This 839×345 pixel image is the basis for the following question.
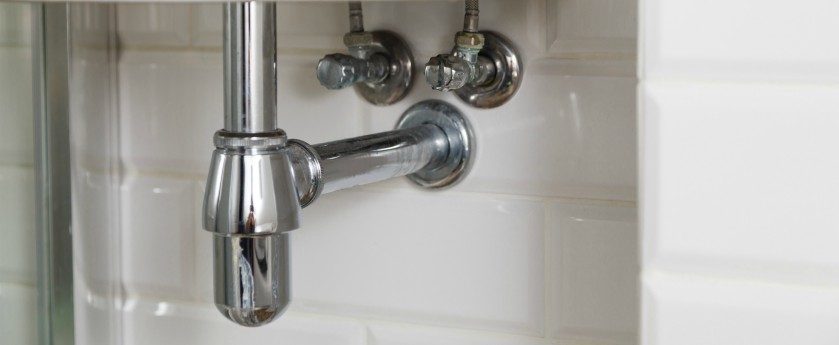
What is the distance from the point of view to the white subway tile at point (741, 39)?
0.47 metres

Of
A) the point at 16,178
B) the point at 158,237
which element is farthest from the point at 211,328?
the point at 16,178

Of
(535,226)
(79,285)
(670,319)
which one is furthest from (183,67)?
(670,319)

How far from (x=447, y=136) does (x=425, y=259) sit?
101 mm

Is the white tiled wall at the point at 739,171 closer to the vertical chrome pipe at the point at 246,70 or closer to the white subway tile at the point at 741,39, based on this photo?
the white subway tile at the point at 741,39

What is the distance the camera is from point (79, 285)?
2.94ft

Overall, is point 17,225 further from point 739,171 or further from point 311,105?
point 739,171

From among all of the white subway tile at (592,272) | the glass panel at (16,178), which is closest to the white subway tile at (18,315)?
the glass panel at (16,178)

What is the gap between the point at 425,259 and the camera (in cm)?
81

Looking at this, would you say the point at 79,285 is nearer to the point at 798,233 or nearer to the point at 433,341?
the point at 433,341

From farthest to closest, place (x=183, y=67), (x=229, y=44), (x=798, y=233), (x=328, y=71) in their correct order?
(x=183, y=67) → (x=328, y=71) → (x=229, y=44) → (x=798, y=233)

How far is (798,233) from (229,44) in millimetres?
319

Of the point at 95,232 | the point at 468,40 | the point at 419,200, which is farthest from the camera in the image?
the point at 95,232

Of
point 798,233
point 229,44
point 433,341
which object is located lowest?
point 433,341

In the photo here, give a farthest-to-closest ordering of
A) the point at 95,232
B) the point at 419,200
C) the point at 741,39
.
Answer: the point at 95,232 → the point at 419,200 → the point at 741,39
